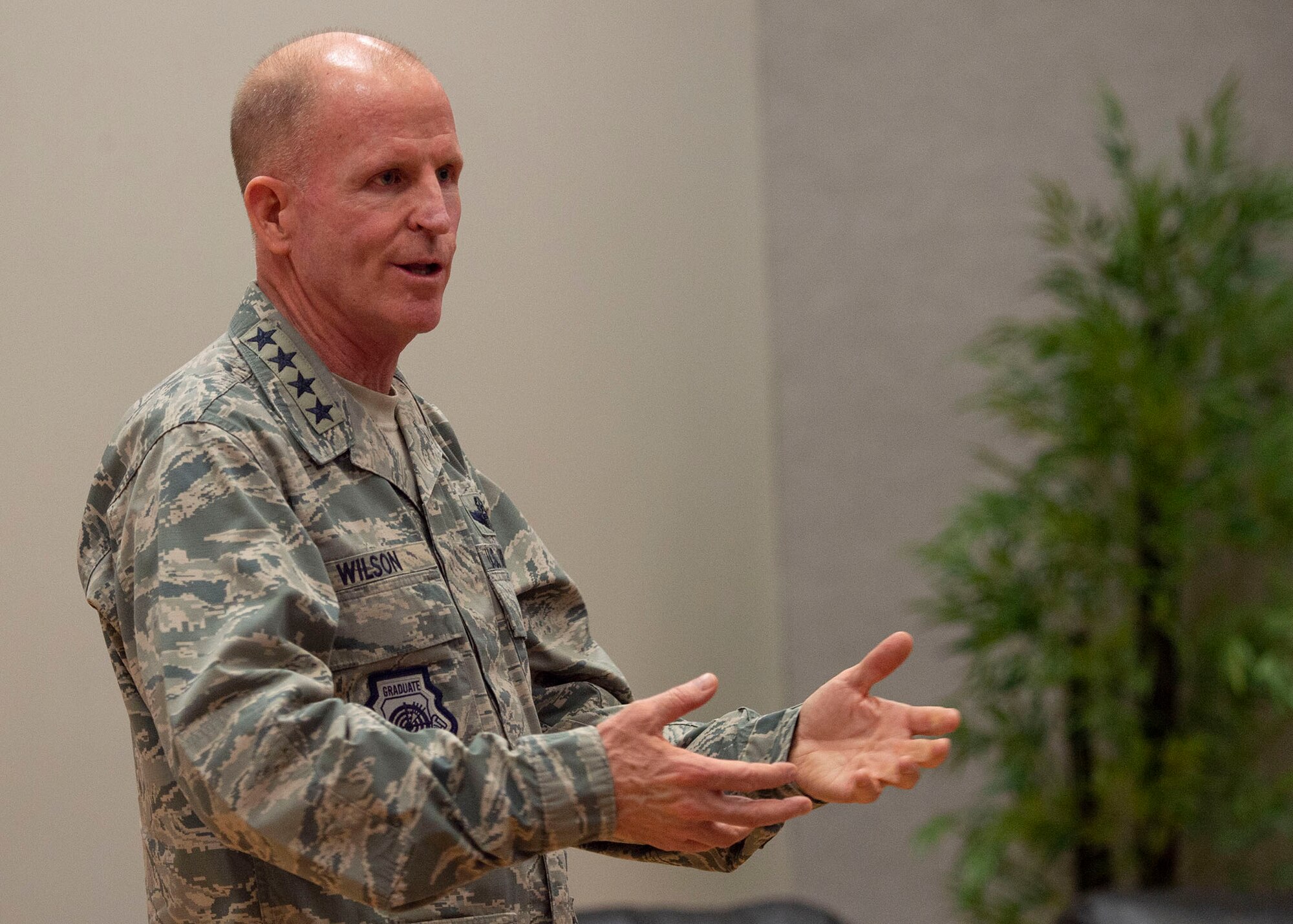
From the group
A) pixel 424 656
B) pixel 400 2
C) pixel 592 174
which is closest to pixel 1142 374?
pixel 592 174

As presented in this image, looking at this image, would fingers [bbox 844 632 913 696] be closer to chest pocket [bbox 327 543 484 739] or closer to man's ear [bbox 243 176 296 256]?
chest pocket [bbox 327 543 484 739]

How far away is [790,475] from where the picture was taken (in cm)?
445

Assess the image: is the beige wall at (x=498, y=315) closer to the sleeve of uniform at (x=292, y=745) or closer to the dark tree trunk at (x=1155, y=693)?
the sleeve of uniform at (x=292, y=745)

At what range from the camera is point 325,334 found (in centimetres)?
146

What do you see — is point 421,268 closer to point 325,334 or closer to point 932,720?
point 325,334

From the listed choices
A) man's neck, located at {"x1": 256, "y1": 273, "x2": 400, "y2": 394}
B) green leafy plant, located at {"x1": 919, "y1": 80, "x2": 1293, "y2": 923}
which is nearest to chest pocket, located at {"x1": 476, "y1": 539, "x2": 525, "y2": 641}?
man's neck, located at {"x1": 256, "y1": 273, "x2": 400, "y2": 394}

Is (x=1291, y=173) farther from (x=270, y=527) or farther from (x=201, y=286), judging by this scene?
(x=270, y=527)

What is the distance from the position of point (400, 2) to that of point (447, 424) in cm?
141

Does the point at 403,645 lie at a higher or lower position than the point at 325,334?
lower

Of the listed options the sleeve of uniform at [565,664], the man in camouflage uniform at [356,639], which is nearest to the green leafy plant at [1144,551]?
the sleeve of uniform at [565,664]

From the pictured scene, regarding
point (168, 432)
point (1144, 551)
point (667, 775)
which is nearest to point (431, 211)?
point (168, 432)

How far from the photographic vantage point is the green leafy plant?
370 cm

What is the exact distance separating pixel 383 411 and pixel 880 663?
561mm

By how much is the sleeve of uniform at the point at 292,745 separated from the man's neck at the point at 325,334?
22 cm
